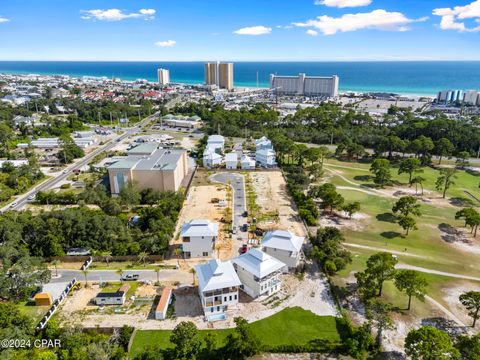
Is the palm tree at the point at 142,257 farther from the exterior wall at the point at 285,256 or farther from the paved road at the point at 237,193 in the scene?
the exterior wall at the point at 285,256

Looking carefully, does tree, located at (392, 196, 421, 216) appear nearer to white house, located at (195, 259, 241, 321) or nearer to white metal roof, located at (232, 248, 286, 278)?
white metal roof, located at (232, 248, 286, 278)

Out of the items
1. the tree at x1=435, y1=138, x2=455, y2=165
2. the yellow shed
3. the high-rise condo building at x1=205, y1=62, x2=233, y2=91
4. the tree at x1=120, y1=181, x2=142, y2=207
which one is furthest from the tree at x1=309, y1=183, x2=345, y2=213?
the high-rise condo building at x1=205, y1=62, x2=233, y2=91

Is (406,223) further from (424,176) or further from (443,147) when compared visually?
(443,147)

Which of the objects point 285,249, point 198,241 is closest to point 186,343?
point 198,241

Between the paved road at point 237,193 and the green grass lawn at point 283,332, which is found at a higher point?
the paved road at point 237,193

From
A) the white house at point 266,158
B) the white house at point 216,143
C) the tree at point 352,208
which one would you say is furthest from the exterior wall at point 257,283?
the white house at point 216,143

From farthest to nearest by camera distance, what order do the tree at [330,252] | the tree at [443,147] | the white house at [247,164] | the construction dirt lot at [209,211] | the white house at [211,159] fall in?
the tree at [443,147] → the white house at [211,159] → the white house at [247,164] → the construction dirt lot at [209,211] → the tree at [330,252]
